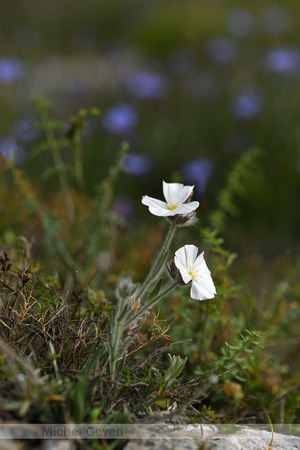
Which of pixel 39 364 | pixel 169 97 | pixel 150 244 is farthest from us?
pixel 169 97

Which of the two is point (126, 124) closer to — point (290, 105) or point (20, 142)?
point (20, 142)

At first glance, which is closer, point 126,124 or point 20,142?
point 126,124

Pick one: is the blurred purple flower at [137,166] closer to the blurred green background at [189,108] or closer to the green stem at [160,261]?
the blurred green background at [189,108]

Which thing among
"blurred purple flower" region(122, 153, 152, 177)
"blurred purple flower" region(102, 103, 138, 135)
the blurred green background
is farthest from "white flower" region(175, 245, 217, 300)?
"blurred purple flower" region(102, 103, 138, 135)

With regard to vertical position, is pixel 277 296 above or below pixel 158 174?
above

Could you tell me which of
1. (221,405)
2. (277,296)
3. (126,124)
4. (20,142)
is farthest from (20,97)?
(221,405)

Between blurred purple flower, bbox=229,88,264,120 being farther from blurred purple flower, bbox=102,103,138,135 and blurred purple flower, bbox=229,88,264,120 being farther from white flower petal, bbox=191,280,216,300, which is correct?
white flower petal, bbox=191,280,216,300
